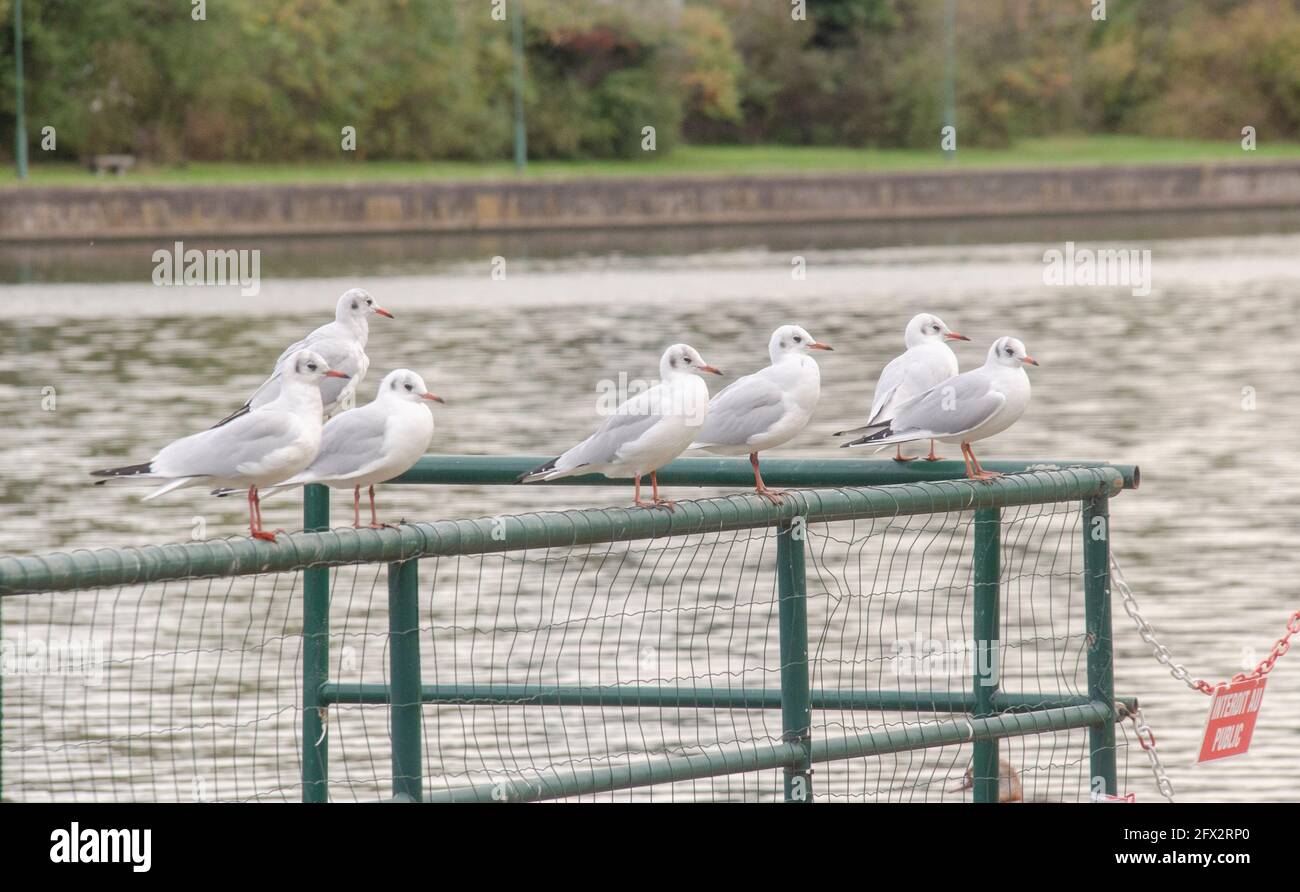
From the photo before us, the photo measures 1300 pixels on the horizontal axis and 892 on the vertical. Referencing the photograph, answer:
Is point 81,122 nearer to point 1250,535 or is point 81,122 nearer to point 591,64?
point 591,64

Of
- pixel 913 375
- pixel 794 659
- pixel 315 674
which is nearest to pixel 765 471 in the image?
pixel 794 659

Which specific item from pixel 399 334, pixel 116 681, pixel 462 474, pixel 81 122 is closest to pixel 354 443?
pixel 462 474

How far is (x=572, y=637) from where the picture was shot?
496 inches

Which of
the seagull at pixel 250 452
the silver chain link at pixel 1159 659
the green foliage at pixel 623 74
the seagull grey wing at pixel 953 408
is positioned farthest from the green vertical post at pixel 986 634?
the green foliage at pixel 623 74

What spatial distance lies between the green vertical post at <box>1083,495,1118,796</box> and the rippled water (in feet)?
12.8

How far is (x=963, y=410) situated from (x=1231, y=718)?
4.38 ft

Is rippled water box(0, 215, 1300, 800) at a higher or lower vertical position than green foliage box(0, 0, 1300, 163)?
lower

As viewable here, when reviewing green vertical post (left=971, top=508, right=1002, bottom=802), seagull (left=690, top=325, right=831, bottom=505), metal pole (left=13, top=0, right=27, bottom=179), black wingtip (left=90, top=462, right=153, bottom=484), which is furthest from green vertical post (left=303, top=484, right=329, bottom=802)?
metal pole (left=13, top=0, right=27, bottom=179)

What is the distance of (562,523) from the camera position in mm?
4949

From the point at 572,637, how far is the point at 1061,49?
69.0m

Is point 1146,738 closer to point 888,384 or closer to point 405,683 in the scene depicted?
point 888,384

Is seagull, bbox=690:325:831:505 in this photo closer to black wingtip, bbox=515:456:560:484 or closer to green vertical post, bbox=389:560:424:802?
black wingtip, bbox=515:456:560:484

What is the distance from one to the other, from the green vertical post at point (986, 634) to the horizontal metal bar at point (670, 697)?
0.21ft

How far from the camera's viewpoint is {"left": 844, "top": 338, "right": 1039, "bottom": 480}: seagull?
22.5 ft
